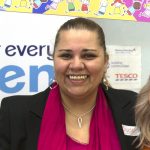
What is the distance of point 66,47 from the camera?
1259 mm

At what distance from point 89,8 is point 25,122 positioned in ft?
3.34

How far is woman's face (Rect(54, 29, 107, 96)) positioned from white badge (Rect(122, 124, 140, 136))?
0.82ft

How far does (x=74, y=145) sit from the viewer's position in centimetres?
128

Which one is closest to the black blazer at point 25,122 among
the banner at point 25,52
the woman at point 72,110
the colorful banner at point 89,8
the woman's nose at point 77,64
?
the woman at point 72,110

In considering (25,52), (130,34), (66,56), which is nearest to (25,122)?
(66,56)

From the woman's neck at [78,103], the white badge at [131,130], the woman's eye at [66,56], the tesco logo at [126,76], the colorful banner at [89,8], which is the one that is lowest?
the white badge at [131,130]

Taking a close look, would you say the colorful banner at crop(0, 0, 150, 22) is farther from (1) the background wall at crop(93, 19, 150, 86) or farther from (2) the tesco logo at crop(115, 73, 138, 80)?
(2) the tesco logo at crop(115, 73, 138, 80)

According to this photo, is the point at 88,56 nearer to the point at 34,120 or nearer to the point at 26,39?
the point at 34,120

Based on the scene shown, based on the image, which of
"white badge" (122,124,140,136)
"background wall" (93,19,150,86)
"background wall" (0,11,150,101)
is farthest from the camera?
"background wall" (93,19,150,86)

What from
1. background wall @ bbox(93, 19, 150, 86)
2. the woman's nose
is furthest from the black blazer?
background wall @ bbox(93, 19, 150, 86)

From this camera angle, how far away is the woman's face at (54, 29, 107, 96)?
1.25m

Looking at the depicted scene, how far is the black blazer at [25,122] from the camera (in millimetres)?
1272

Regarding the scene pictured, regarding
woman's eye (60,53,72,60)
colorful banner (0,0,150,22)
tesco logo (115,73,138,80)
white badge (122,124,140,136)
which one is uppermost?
colorful banner (0,0,150,22)

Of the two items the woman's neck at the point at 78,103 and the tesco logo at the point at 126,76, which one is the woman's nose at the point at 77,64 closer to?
the woman's neck at the point at 78,103
